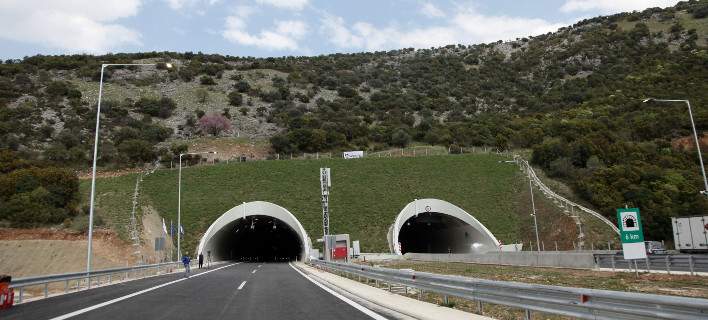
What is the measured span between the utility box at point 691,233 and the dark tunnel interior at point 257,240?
3310 centimetres

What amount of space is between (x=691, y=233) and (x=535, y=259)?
14.4 meters

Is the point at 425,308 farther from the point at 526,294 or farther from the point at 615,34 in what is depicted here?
the point at 615,34

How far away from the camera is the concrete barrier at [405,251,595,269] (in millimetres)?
26438

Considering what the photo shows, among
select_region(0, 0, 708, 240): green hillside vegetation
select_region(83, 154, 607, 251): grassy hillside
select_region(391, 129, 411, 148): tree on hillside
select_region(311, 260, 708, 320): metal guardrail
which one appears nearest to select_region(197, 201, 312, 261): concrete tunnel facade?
select_region(83, 154, 607, 251): grassy hillside

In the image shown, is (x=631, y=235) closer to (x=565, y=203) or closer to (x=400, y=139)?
(x=565, y=203)

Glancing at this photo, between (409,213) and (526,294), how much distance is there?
4164cm

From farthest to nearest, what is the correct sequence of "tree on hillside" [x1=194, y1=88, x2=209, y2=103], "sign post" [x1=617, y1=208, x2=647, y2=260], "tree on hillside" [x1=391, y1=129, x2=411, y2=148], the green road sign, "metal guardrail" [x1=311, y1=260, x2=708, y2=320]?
"tree on hillside" [x1=194, y1=88, x2=209, y2=103] → "tree on hillside" [x1=391, y1=129, x2=411, y2=148] → the green road sign → "sign post" [x1=617, y1=208, x2=647, y2=260] → "metal guardrail" [x1=311, y1=260, x2=708, y2=320]

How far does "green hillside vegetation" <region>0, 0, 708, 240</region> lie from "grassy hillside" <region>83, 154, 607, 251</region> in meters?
9.29

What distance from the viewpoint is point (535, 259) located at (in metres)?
30.6

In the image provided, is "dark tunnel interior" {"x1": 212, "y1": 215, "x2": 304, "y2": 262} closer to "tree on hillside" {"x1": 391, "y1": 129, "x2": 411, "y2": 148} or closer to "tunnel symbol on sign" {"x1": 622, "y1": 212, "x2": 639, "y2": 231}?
"tree on hillside" {"x1": 391, "y1": 129, "x2": 411, "y2": 148}

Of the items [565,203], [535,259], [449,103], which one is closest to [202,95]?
[449,103]

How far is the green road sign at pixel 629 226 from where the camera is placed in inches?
738

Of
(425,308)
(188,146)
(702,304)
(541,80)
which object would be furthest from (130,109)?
(702,304)

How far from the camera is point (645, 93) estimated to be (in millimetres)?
83750
